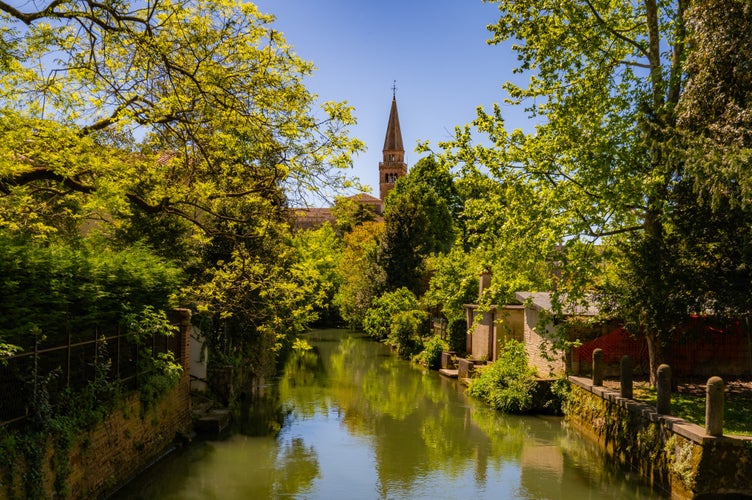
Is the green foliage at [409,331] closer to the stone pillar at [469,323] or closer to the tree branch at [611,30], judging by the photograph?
the stone pillar at [469,323]

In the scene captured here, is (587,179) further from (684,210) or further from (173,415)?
(173,415)

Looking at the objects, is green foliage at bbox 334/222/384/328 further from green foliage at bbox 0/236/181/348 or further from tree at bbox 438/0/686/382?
green foliage at bbox 0/236/181/348

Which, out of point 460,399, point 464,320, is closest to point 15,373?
point 460,399

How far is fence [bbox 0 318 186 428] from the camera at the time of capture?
315 inches

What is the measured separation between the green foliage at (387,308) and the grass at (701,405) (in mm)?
17566

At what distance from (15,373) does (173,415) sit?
6.13 meters

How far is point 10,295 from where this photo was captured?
7477 mm

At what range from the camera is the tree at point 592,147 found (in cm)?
1351

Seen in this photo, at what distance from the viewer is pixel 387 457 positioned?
44.8 feet

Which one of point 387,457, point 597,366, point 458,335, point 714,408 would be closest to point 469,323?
point 458,335

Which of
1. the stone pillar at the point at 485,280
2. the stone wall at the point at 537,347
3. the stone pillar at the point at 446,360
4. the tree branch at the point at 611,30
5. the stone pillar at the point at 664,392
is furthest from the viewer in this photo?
the stone pillar at the point at 446,360

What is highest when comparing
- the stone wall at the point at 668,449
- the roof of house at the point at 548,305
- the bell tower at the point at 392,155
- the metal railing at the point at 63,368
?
the bell tower at the point at 392,155

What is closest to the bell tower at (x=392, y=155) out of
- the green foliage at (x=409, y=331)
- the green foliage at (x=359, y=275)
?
the green foliage at (x=359, y=275)

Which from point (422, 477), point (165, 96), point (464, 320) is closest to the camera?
point (165, 96)
